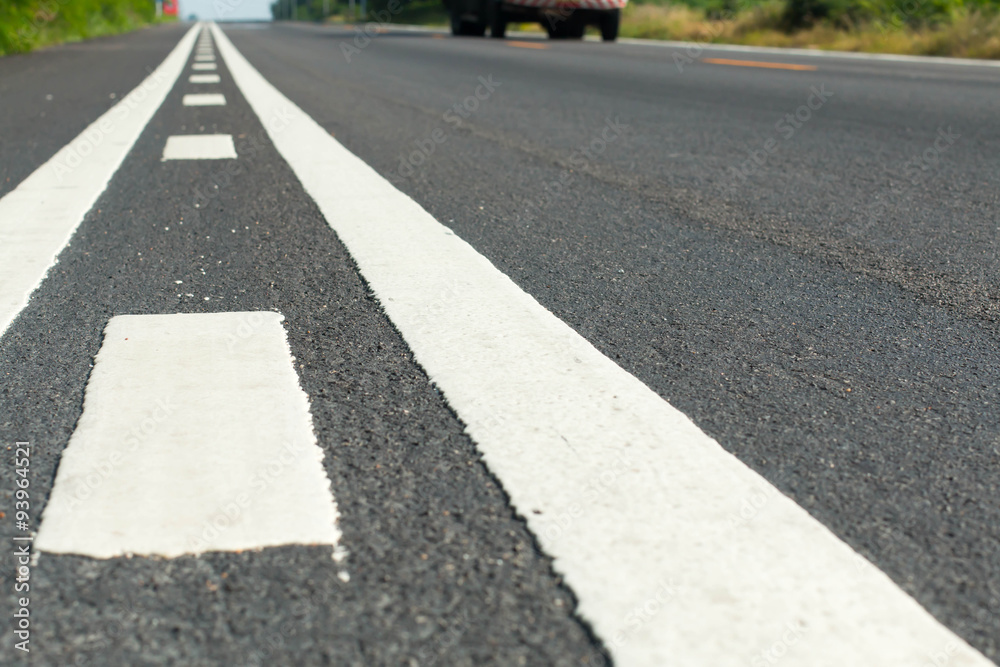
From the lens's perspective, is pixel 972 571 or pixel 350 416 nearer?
pixel 972 571

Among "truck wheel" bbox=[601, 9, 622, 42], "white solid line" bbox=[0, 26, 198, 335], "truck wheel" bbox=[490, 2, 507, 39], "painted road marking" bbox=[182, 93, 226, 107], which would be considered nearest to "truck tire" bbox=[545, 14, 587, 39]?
"truck wheel" bbox=[601, 9, 622, 42]

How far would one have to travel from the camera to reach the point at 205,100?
24.8 feet

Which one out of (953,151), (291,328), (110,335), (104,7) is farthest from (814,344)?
(104,7)

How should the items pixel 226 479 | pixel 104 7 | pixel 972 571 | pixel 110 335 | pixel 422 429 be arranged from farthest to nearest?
pixel 104 7 < pixel 110 335 < pixel 422 429 < pixel 226 479 < pixel 972 571

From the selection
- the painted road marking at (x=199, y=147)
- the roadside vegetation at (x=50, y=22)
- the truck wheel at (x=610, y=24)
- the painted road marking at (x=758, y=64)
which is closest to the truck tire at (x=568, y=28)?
the truck wheel at (x=610, y=24)

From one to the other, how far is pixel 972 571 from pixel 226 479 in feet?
3.35

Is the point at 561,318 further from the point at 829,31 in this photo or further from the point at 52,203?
the point at 829,31

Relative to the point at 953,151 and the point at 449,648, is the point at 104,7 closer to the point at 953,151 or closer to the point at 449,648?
the point at 953,151

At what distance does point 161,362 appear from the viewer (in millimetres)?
1786

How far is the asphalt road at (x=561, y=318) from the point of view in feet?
3.48

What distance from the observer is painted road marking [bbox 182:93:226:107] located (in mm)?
7262

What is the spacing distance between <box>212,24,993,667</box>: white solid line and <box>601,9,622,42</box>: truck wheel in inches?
755

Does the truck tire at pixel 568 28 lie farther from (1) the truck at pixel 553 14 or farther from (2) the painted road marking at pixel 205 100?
(2) the painted road marking at pixel 205 100

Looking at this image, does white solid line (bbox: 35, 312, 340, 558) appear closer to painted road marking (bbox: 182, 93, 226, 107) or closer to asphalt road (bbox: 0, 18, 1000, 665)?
asphalt road (bbox: 0, 18, 1000, 665)
